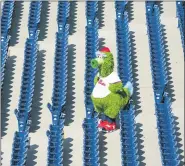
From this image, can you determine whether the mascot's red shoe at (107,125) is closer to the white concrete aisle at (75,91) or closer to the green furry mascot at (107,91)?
the green furry mascot at (107,91)

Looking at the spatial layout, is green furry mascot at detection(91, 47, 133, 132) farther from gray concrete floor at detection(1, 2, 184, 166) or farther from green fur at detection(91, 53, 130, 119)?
gray concrete floor at detection(1, 2, 184, 166)

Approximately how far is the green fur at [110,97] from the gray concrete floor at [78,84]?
2.10ft

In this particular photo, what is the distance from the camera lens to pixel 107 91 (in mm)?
15680

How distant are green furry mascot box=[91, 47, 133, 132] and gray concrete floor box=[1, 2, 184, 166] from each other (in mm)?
447

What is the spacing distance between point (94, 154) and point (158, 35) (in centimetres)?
408

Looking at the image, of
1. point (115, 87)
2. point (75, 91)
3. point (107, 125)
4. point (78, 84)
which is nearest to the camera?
point (115, 87)

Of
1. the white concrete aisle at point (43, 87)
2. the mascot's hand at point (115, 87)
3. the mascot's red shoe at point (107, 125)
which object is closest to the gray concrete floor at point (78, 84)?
the white concrete aisle at point (43, 87)

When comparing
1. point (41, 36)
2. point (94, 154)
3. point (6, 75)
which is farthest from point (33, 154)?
point (41, 36)

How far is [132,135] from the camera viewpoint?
1593cm

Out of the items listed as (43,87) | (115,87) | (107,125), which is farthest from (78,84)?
(115,87)

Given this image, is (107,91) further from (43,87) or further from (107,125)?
(43,87)

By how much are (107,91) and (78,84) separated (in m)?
1.87

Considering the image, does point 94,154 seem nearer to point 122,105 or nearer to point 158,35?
point 122,105

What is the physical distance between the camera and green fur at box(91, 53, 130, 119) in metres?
15.5
